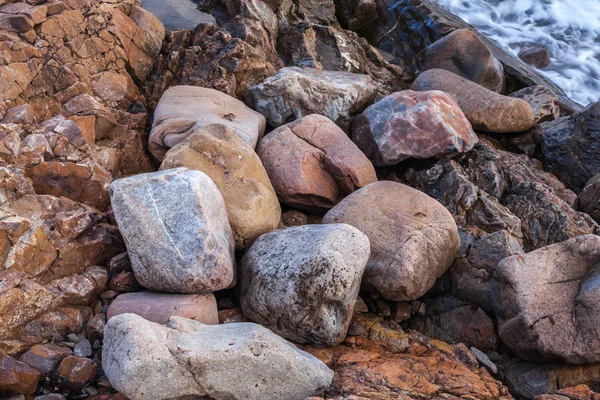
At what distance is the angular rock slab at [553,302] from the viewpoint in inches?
189

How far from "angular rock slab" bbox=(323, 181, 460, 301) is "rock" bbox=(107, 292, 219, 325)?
4.94 feet

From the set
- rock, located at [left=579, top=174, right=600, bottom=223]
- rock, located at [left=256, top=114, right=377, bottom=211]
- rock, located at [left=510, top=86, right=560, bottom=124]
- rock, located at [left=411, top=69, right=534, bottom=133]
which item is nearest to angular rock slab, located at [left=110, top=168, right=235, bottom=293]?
rock, located at [left=256, top=114, right=377, bottom=211]

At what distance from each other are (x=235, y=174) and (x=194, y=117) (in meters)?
1.12

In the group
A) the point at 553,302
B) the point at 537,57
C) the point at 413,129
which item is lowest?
the point at 537,57

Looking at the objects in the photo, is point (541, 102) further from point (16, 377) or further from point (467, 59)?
point (16, 377)

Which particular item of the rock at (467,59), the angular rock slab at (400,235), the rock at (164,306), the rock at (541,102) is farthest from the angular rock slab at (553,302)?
the rock at (467,59)

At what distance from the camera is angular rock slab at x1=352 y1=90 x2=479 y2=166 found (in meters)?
6.91

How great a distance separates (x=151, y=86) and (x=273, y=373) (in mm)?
4556

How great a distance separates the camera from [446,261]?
5684 millimetres

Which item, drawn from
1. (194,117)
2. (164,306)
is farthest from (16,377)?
(194,117)

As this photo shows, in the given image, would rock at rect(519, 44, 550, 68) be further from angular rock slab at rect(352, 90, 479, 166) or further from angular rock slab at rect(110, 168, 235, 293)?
angular rock slab at rect(110, 168, 235, 293)


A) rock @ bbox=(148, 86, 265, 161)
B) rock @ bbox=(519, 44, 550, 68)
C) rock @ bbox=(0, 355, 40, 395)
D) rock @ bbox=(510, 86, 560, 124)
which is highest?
rock @ bbox=(148, 86, 265, 161)

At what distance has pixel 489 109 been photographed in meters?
8.08

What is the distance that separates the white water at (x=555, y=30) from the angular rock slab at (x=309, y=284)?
30.5 ft
